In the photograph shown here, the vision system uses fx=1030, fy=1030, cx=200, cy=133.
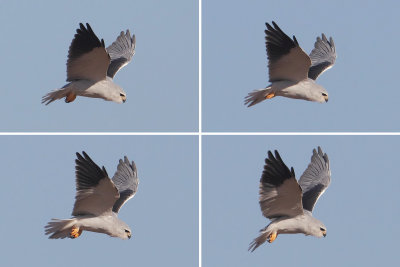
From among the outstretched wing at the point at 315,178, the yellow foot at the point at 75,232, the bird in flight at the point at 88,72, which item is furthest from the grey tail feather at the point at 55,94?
the outstretched wing at the point at 315,178

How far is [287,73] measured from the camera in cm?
1889

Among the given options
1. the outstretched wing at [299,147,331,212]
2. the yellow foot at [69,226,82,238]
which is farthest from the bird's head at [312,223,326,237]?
the yellow foot at [69,226,82,238]

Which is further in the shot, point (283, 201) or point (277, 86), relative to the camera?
point (277, 86)

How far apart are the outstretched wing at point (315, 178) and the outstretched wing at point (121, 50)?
13.8 ft

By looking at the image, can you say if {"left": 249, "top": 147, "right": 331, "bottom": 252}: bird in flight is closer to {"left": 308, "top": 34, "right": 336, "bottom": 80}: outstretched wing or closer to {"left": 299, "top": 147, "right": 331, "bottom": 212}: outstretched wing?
{"left": 299, "top": 147, "right": 331, "bottom": 212}: outstretched wing

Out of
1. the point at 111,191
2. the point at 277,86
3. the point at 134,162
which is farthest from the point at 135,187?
the point at 277,86

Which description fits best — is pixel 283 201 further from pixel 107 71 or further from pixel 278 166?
pixel 107 71

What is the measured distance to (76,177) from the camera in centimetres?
1697

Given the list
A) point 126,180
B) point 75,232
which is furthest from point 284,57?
point 75,232

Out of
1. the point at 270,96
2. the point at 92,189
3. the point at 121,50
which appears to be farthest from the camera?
the point at 121,50

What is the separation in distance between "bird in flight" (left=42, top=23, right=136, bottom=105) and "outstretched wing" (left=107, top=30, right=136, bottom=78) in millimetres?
658

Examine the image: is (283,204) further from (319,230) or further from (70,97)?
(70,97)

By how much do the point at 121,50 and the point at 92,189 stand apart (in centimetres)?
486

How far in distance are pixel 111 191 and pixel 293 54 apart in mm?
4130
